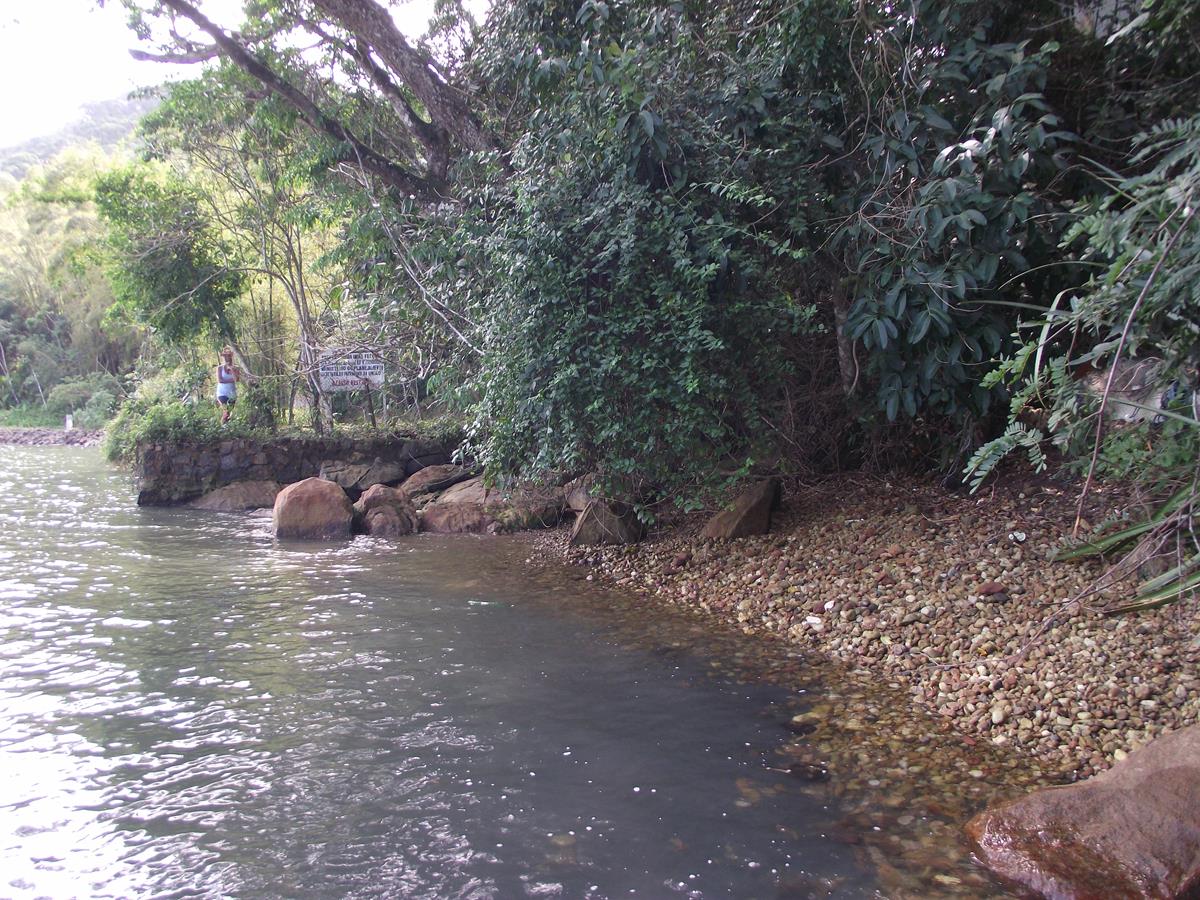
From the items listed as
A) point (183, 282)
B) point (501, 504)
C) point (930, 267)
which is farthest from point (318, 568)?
point (183, 282)

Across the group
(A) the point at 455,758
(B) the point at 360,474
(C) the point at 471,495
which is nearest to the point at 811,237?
(A) the point at 455,758

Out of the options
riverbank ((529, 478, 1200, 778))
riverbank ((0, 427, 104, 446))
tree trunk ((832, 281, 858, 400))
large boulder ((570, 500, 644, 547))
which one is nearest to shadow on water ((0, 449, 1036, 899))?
riverbank ((529, 478, 1200, 778))

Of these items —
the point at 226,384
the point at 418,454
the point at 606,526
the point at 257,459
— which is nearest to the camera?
the point at 606,526

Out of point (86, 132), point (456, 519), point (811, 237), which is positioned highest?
point (86, 132)

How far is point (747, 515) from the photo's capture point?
7.94 meters

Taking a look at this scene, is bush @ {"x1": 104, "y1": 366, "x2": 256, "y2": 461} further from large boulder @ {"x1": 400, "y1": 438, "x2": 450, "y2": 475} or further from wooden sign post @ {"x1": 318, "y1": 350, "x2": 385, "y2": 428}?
large boulder @ {"x1": 400, "y1": 438, "x2": 450, "y2": 475}

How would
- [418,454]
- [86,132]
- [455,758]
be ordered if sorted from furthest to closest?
[86,132]
[418,454]
[455,758]

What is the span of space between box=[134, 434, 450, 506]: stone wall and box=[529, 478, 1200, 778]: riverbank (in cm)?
558

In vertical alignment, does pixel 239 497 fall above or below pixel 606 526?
above

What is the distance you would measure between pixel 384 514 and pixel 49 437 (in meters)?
23.3

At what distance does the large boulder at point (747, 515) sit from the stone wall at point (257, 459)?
6922 millimetres

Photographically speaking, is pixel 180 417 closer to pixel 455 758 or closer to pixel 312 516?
pixel 312 516

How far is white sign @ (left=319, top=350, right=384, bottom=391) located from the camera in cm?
1304

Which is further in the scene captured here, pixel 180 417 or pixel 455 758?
pixel 180 417
